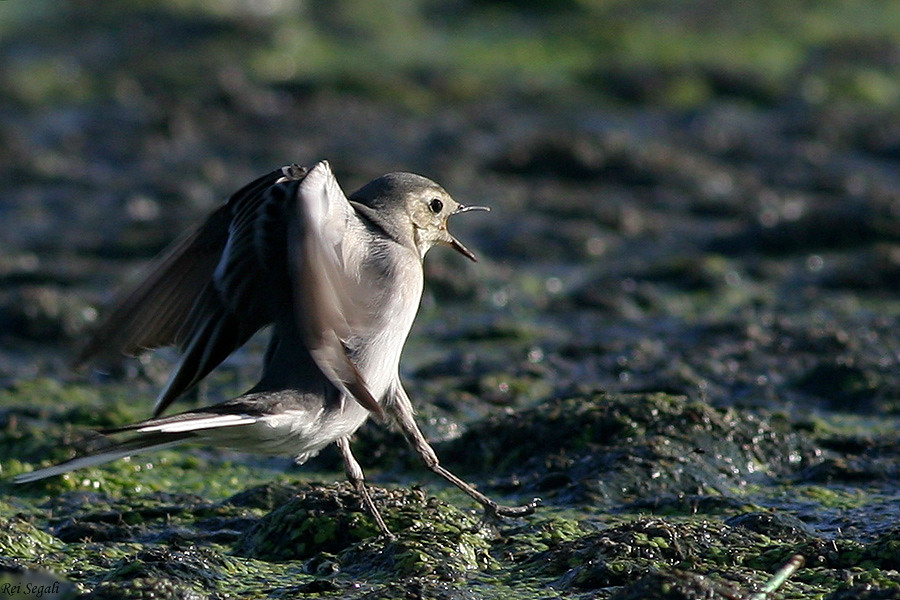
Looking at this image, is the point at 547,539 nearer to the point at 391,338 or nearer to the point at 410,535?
the point at 410,535

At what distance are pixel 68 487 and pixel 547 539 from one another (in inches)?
86.7

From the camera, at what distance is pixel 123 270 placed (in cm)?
1021

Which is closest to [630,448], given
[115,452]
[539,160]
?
[115,452]

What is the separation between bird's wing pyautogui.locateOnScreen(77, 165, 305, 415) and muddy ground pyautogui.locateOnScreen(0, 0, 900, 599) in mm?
687

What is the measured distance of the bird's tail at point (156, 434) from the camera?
4.66 metres

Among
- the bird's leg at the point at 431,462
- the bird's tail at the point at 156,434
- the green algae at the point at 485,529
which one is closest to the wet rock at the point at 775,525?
the green algae at the point at 485,529

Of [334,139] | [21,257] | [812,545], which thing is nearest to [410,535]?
[812,545]

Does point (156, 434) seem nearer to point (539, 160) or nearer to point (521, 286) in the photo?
point (521, 286)

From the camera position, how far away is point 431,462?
5.72m

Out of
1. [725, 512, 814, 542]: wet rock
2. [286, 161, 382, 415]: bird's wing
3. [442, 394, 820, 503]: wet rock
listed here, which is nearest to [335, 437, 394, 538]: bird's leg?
[286, 161, 382, 415]: bird's wing

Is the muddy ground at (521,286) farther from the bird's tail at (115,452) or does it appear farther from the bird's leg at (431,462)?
the bird's tail at (115,452)

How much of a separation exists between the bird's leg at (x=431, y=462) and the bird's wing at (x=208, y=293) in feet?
2.06

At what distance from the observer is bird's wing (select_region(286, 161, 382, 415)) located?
462 centimetres

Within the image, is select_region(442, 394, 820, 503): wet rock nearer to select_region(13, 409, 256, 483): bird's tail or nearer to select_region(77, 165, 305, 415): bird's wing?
select_region(77, 165, 305, 415): bird's wing
